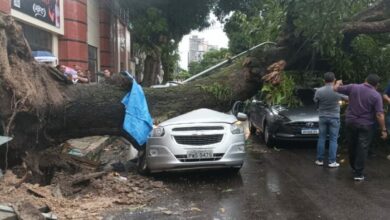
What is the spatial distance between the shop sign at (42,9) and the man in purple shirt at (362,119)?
8.73 metres

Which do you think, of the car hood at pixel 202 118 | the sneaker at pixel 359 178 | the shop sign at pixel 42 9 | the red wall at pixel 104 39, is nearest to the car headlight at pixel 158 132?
the car hood at pixel 202 118

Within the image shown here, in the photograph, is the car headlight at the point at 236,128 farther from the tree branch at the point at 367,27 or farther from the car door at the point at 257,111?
the car door at the point at 257,111

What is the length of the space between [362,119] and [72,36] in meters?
11.3

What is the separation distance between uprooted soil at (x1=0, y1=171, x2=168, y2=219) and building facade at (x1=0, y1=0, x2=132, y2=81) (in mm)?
5994

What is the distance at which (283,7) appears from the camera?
34.6 ft

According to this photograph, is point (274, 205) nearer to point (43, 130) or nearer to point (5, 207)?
point (5, 207)

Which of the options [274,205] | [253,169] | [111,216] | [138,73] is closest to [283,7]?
[253,169]

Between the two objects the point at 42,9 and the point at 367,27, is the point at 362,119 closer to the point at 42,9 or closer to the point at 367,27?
the point at 367,27

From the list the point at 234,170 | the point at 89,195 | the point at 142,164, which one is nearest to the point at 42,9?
the point at 142,164

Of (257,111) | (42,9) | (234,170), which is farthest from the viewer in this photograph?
(42,9)

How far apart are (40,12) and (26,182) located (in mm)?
8231

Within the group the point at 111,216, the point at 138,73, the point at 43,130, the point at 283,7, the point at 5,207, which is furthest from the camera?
the point at 138,73

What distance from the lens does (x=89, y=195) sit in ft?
23.0

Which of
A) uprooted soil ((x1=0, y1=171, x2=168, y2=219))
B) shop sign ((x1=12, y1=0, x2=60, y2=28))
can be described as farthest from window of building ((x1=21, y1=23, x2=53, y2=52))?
uprooted soil ((x1=0, y1=171, x2=168, y2=219))
